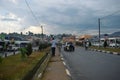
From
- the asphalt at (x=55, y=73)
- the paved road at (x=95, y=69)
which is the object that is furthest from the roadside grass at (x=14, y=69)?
the paved road at (x=95, y=69)

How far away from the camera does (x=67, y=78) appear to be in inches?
556

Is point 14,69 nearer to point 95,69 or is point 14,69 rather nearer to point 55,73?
point 55,73

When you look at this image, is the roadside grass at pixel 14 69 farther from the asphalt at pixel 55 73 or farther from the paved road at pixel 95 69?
the paved road at pixel 95 69

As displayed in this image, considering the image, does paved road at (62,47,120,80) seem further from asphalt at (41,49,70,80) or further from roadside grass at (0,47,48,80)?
roadside grass at (0,47,48,80)

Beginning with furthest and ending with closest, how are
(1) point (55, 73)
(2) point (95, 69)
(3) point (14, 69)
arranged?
1. (2) point (95, 69)
2. (3) point (14, 69)
3. (1) point (55, 73)

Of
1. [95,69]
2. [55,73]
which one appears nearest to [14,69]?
[55,73]

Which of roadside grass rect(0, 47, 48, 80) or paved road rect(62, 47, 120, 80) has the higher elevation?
roadside grass rect(0, 47, 48, 80)

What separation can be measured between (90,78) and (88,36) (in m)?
128

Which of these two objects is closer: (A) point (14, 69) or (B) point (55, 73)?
(B) point (55, 73)

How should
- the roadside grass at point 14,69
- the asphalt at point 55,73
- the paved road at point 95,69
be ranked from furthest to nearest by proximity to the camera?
the paved road at point 95,69 < the asphalt at point 55,73 < the roadside grass at point 14,69

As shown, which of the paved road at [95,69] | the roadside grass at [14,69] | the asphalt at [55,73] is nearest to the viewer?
the roadside grass at [14,69]

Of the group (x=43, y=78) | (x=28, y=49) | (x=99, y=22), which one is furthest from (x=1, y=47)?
(x=43, y=78)

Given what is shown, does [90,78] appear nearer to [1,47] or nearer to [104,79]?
[104,79]

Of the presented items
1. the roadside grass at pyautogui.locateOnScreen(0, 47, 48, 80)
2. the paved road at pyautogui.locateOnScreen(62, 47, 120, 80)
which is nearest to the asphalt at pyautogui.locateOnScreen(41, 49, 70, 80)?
the paved road at pyautogui.locateOnScreen(62, 47, 120, 80)
